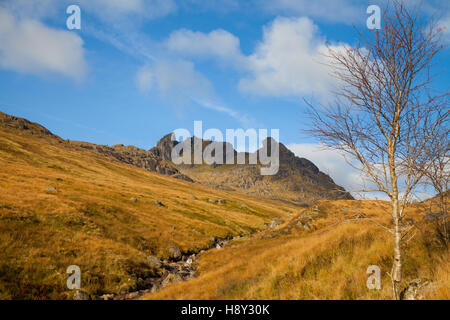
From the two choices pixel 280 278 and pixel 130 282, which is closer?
pixel 280 278

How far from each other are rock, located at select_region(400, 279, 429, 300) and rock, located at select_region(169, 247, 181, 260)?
2361 cm

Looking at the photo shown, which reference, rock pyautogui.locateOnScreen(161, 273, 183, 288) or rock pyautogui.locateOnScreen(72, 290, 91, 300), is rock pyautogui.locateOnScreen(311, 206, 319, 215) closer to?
rock pyautogui.locateOnScreen(161, 273, 183, 288)

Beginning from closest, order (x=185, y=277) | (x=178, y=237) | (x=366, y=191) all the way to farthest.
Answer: (x=366, y=191) < (x=185, y=277) < (x=178, y=237)

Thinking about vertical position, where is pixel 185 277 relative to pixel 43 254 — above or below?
below

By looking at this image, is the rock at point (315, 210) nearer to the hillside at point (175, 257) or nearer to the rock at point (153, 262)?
the hillside at point (175, 257)

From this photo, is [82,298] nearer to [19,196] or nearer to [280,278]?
[280,278]

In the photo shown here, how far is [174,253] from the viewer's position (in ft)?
88.4

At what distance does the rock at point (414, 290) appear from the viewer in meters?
6.60

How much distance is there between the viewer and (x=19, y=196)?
27.3m

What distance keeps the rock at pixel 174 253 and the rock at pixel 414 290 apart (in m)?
23.6

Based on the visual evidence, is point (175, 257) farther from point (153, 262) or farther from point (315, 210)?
point (315, 210)

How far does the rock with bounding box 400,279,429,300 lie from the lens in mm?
6595
